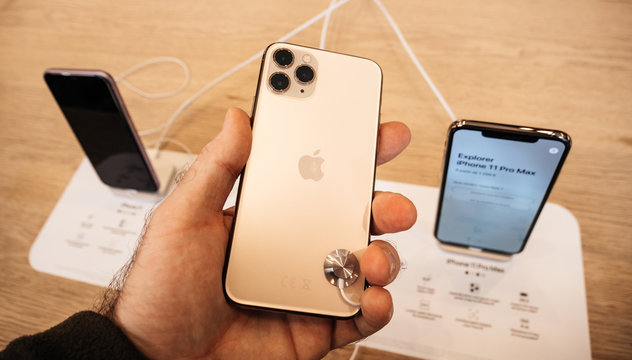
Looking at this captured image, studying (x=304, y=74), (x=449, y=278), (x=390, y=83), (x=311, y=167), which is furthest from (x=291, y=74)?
(x=449, y=278)

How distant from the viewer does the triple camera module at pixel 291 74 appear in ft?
1.63

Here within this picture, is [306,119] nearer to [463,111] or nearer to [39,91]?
[463,111]

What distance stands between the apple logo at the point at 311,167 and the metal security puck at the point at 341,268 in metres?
0.10

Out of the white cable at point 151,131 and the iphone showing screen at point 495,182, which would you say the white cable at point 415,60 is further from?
the white cable at point 151,131

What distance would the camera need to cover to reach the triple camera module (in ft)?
1.63

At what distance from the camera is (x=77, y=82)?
1.64ft

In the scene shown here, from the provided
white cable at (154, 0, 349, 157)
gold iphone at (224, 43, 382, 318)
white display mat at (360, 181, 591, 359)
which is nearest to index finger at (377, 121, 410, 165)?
→ gold iphone at (224, 43, 382, 318)

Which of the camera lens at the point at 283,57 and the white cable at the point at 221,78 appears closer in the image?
the camera lens at the point at 283,57

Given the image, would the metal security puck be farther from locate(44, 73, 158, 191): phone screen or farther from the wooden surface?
locate(44, 73, 158, 191): phone screen

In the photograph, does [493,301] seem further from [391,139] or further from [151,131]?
[151,131]

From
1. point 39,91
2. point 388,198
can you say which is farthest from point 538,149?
point 39,91

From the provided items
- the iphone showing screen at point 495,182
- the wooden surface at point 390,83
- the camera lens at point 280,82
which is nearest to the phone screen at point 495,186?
the iphone showing screen at point 495,182

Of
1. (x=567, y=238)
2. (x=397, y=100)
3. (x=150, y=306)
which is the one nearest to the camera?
(x=150, y=306)

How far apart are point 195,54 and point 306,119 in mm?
362
